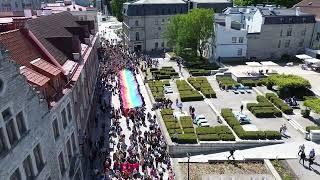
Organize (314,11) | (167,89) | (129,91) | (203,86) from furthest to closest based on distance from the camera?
(314,11)
(203,86)
(167,89)
(129,91)

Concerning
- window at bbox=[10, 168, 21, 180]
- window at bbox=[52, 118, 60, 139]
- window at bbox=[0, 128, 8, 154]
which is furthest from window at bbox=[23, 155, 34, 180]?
window at bbox=[52, 118, 60, 139]

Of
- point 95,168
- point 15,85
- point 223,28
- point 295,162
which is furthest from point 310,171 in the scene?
point 223,28

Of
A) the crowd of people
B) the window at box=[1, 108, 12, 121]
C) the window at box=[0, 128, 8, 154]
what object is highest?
the window at box=[1, 108, 12, 121]

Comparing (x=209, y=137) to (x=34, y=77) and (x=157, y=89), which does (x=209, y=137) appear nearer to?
(x=157, y=89)

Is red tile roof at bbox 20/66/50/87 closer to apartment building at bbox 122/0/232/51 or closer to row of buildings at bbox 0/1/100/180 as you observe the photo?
row of buildings at bbox 0/1/100/180

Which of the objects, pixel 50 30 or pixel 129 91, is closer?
pixel 50 30

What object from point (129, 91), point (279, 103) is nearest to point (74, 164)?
point (129, 91)
